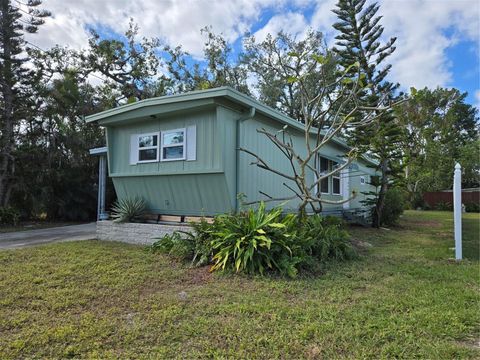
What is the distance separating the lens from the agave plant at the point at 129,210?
8.14m

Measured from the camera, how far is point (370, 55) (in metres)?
10.3

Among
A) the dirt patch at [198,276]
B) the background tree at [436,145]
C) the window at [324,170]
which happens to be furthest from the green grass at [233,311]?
the background tree at [436,145]

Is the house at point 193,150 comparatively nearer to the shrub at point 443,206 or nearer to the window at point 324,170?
the window at point 324,170

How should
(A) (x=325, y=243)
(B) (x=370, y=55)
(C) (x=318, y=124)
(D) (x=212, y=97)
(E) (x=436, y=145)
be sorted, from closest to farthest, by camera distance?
(A) (x=325, y=243)
(C) (x=318, y=124)
(D) (x=212, y=97)
(B) (x=370, y=55)
(E) (x=436, y=145)

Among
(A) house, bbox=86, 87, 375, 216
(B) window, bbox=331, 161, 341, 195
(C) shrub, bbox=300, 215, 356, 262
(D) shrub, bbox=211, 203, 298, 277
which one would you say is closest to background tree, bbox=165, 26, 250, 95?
(B) window, bbox=331, 161, 341, 195

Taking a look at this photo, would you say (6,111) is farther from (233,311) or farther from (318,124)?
(233,311)

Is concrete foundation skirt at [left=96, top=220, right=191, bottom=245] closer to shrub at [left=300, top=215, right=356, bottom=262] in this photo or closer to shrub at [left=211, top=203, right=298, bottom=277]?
shrub at [left=211, top=203, right=298, bottom=277]

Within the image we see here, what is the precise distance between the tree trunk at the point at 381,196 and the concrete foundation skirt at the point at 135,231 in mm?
7411

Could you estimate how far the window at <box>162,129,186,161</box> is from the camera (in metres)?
7.59

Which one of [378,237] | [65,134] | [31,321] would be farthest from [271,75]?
[31,321]

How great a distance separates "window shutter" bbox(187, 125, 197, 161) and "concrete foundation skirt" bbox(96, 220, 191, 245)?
1577 mm

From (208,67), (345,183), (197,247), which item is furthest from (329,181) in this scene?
(208,67)

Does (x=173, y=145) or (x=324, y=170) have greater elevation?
(x=173, y=145)

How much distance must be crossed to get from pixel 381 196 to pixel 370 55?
4.78 meters
